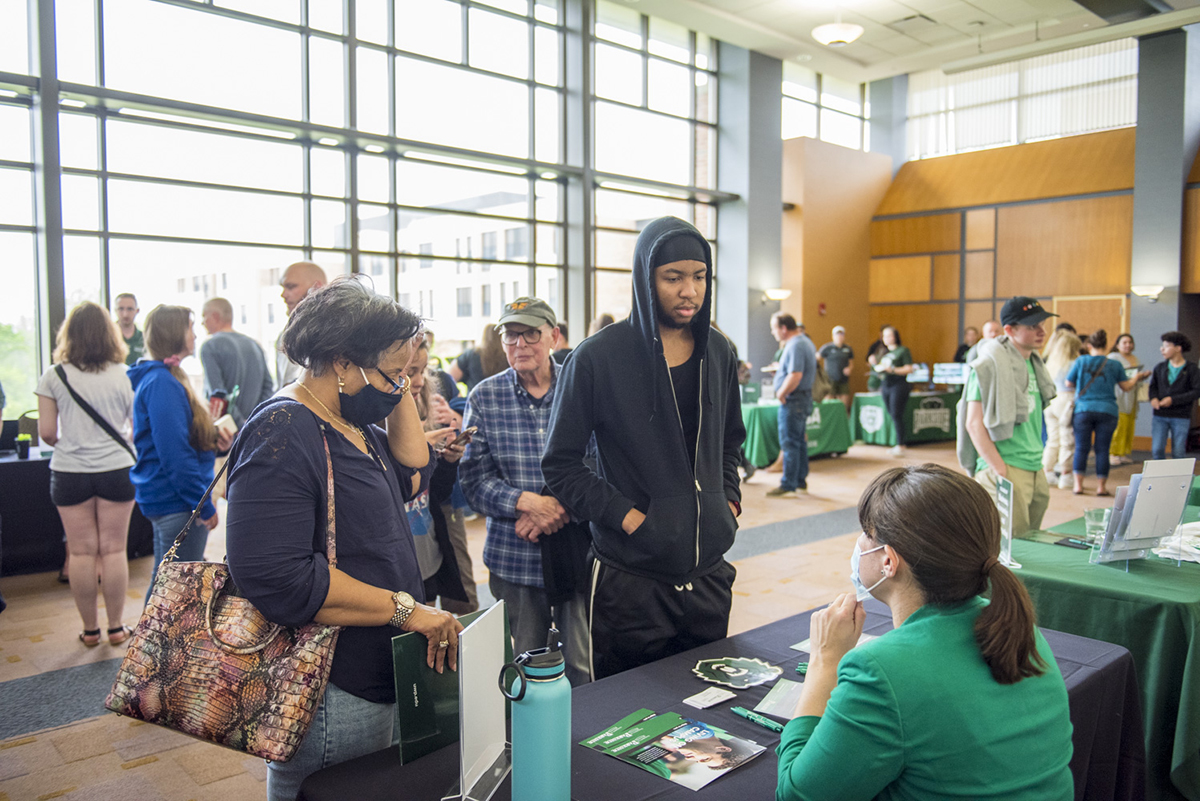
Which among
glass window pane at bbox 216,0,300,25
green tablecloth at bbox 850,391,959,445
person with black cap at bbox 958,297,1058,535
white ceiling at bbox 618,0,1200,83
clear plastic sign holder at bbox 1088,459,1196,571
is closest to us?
clear plastic sign holder at bbox 1088,459,1196,571

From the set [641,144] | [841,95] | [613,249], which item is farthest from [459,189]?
[841,95]

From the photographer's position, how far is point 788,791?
112 cm

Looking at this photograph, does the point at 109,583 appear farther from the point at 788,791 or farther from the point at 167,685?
the point at 788,791

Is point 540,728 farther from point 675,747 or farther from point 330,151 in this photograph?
point 330,151

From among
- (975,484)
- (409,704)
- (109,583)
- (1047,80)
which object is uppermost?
(1047,80)

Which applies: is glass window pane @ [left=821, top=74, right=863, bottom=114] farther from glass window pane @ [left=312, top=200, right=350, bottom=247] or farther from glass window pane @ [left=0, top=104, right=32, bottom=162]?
glass window pane @ [left=0, top=104, right=32, bottom=162]

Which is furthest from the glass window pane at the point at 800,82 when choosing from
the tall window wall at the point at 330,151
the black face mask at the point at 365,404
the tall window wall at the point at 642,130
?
the black face mask at the point at 365,404

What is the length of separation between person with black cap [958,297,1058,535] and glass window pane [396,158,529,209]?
7.34 metres

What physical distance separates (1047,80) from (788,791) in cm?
1515

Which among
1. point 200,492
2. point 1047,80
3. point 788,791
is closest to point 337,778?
point 788,791

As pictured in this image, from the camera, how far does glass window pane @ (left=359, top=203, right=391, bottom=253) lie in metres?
8.99

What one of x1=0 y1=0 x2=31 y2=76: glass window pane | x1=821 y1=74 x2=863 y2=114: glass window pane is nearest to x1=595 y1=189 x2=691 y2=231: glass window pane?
x1=821 y1=74 x2=863 y2=114: glass window pane

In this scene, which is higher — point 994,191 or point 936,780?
point 994,191

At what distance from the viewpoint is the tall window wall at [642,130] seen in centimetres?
1114
